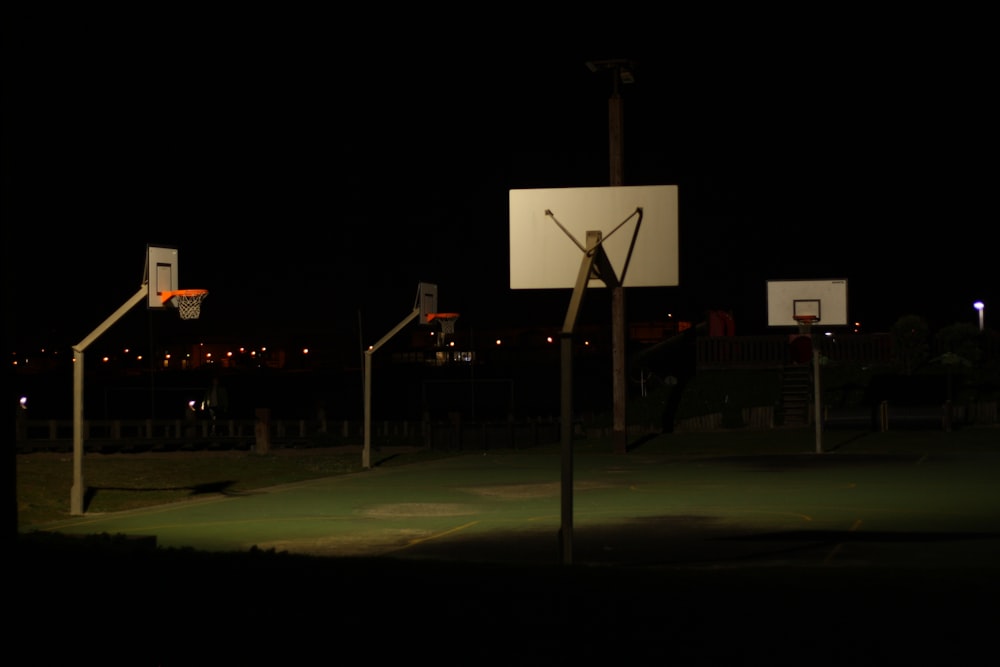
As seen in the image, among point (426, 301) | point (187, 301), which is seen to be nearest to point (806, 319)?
point (426, 301)

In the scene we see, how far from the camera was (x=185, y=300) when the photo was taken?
2120 cm

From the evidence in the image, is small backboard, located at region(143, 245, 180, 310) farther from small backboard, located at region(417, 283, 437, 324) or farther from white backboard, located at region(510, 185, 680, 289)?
small backboard, located at region(417, 283, 437, 324)

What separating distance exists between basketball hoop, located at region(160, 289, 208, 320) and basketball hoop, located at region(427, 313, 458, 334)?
7969 mm

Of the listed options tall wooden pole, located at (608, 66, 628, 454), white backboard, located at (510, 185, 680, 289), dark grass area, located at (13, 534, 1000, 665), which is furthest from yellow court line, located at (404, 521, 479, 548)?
tall wooden pole, located at (608, 66, 628, 454)

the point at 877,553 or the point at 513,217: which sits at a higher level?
the point at 513,217

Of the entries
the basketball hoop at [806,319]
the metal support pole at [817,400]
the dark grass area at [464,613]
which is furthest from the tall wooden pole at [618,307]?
the dark grass area at [464,613]

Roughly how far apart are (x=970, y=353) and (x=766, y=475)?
21.6 metres

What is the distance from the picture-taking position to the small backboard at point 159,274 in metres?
20.0

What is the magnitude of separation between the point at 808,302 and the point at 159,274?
21.8m

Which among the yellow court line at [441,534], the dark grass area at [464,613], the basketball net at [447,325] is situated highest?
the basketball net at [447,325]

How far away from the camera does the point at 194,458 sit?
111ft

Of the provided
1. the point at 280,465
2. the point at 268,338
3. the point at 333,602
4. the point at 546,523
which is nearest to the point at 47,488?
the point at 280,465

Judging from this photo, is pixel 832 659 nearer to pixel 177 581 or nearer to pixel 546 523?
pixel 177 581

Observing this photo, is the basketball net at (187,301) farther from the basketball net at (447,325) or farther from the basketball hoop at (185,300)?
the basketball net at (447,325)
